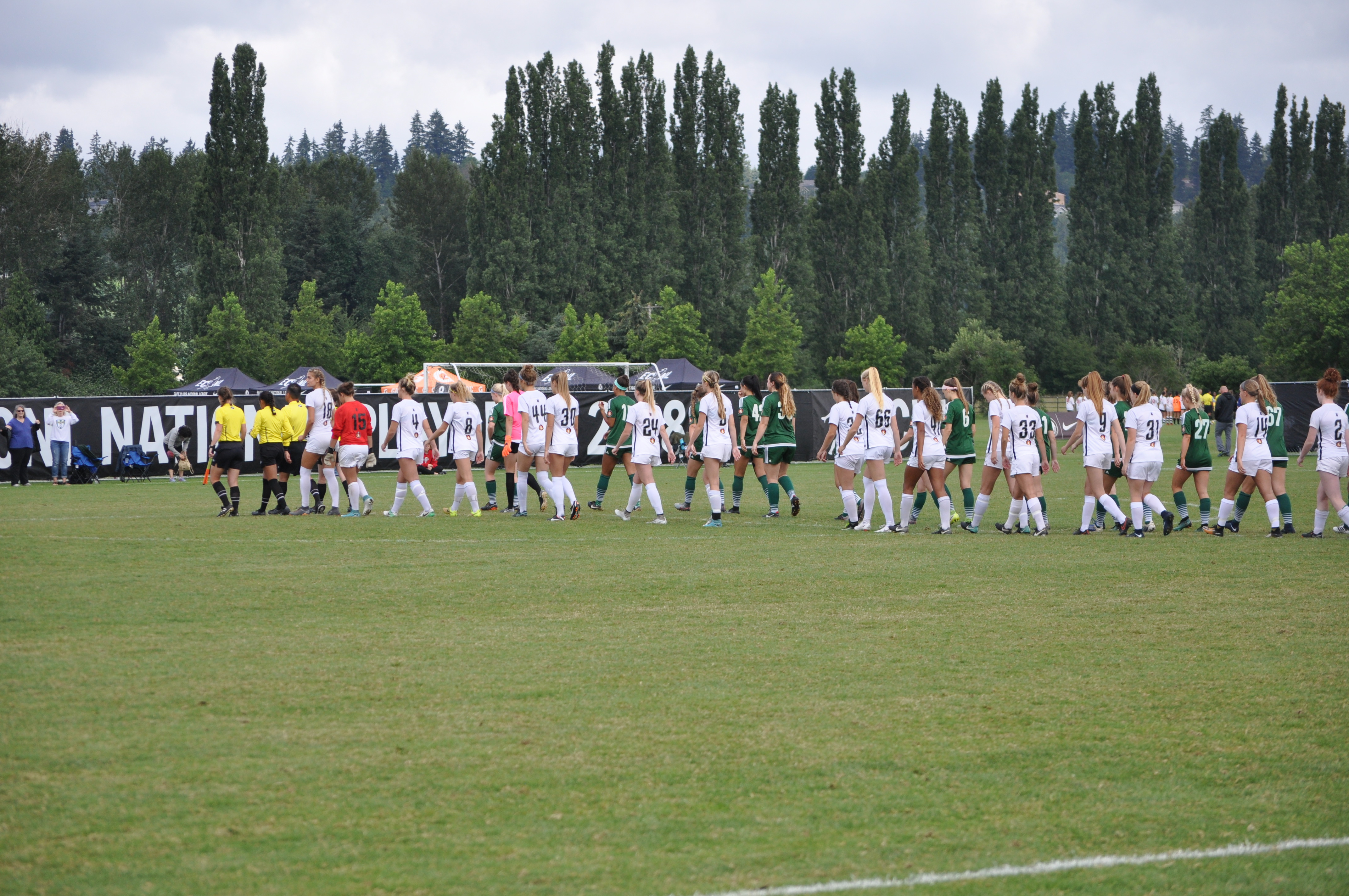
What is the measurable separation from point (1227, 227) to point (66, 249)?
250 ft

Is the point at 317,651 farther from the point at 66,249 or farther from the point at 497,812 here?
the point at 66,249

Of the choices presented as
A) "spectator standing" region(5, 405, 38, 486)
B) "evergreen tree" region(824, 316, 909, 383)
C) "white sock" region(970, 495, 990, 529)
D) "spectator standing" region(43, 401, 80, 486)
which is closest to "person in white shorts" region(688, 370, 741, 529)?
"white sock" region(970, 495, 990, 529)

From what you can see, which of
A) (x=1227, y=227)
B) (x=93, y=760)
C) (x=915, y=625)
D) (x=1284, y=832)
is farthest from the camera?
(x=1227, y=227)

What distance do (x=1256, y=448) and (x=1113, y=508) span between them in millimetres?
1939

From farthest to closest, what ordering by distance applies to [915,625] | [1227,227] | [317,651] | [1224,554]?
[1227,227], [1224,554], [915,625], [317,651]

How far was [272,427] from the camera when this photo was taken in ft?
56.2

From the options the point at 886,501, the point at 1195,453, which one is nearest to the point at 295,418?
the point at 886,501

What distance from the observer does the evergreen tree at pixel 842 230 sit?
7538cm

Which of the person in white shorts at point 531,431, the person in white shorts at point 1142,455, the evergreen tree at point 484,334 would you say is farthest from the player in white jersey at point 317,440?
the evergreen tree at point 484,334

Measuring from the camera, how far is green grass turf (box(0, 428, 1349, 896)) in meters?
4.40

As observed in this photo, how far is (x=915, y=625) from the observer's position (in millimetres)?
8930

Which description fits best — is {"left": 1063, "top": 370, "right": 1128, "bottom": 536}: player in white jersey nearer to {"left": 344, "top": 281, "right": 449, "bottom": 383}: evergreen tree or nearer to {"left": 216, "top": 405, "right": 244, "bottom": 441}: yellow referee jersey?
{"left": 216, "top": 405, "right": 244, "bottom": 441}: yellow referee jersey

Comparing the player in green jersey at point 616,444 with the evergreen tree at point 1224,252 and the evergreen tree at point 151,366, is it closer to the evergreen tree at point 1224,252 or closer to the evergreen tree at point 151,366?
the evergreen tree at point 151,366

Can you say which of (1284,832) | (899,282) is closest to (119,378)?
(899,282)
